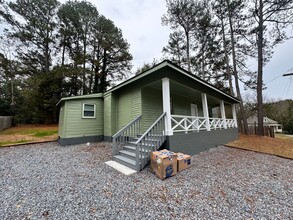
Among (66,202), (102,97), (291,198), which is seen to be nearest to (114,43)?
(102,97)

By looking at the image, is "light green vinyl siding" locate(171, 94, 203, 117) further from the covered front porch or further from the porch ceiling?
the porch ceiling

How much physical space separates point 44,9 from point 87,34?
4917mm

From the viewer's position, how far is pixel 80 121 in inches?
297

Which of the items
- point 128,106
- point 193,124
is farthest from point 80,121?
point 193,124

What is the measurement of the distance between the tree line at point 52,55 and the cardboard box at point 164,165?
14910mm

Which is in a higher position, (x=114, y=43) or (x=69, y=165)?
(x=114, y=43)

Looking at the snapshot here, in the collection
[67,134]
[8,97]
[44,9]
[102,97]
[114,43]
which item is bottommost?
[67,134]

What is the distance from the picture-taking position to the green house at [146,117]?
15.4 ft

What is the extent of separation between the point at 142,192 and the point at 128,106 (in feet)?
15.7

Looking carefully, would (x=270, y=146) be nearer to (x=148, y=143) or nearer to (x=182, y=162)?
(x=182, y=162)

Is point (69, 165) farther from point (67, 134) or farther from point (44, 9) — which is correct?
point (44, 9)

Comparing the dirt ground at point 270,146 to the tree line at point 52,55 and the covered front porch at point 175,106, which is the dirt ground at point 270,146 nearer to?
the covered front porch at point 175,106

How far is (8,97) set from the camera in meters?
17.0

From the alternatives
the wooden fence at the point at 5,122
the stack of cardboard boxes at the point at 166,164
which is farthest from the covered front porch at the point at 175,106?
the wooden fence at the point at 5,122
